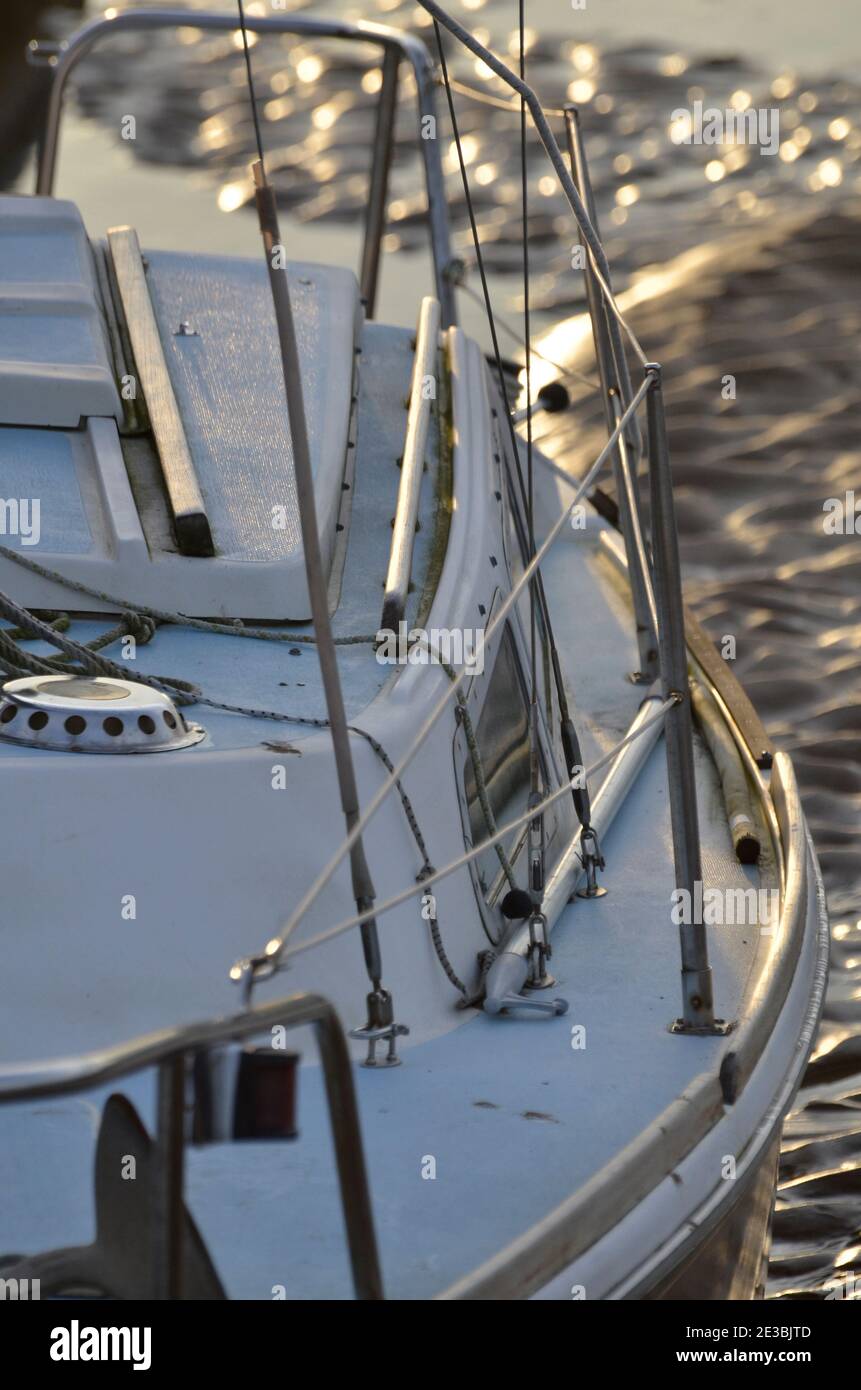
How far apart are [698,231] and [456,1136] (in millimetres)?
11876

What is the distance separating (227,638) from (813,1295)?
6.92ft

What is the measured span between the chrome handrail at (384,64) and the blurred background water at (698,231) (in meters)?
2.34

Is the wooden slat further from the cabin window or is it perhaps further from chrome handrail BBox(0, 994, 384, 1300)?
chrome handrail BBox(0, 994, 384, 1300)

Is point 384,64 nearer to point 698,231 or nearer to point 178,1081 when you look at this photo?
point 178,1081

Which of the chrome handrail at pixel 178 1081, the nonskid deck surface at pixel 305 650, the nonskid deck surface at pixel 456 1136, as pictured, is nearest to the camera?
the chrome handrail at pixel 178 1081

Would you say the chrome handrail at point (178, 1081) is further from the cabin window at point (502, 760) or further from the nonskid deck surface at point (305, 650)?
the cabin window at point (502, 760)

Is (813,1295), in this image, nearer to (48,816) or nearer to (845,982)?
(845,982)

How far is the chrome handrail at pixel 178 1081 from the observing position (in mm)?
2061

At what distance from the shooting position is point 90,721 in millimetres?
3205

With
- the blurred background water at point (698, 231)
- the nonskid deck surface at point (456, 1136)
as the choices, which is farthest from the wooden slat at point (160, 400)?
the blurred background water at point (698, 231)

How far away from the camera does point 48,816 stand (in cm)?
315

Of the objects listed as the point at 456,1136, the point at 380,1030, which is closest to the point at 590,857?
the point at 380,1030

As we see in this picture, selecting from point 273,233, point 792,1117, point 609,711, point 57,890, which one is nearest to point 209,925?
point 57,890

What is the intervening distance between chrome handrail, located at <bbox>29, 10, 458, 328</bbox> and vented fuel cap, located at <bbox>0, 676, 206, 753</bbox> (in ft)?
7.38
